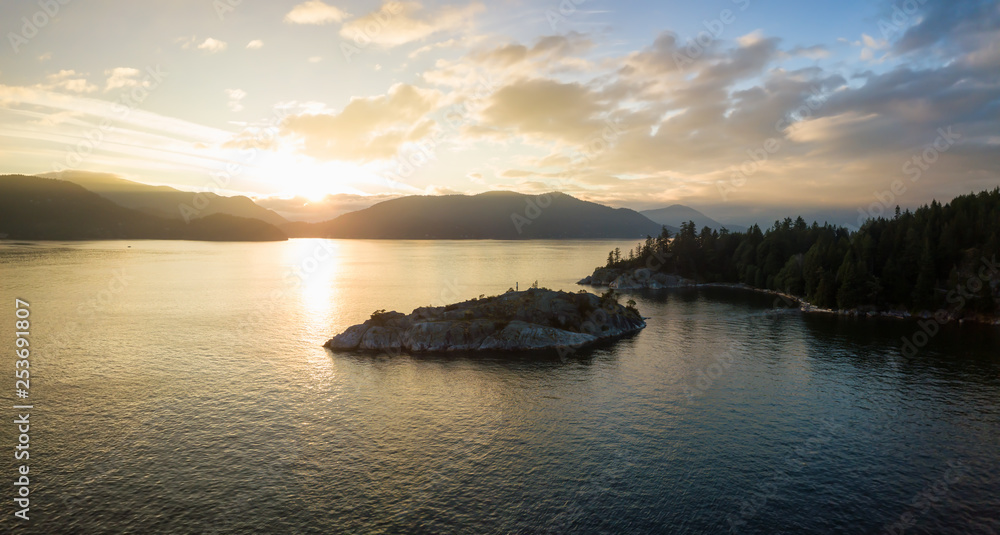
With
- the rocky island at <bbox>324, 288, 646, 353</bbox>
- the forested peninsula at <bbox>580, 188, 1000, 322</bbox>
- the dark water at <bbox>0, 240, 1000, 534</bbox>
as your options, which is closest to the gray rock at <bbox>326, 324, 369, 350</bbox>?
the rocky island at <bbox>324, 288, 646, 353</bbox>

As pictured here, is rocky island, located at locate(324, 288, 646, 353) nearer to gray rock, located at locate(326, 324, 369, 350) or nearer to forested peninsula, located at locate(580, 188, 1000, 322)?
gray rock, located at locate(326, 324, 369, 350)

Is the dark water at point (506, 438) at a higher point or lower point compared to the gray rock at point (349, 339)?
lower

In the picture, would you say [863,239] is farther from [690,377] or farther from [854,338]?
[690,377]

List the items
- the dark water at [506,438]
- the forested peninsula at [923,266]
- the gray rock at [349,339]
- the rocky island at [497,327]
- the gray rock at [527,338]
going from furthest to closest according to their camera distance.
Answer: the forested peninsula at [923,266] < the gray rock at [349,339] < the gray rock at [527,338] < the rocky island at [497,327] < the dark water at [506,438]

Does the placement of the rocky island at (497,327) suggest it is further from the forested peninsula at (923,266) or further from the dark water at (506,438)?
the forested peninsula at (923,266)

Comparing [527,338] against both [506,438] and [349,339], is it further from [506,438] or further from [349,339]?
[506,438]

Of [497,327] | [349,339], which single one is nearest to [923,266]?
[497,327]

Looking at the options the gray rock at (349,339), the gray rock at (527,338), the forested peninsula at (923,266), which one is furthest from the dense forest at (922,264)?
the gray rock at (349,339)
